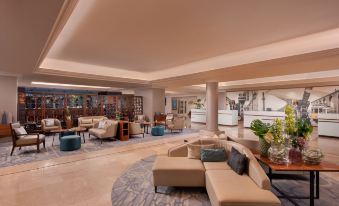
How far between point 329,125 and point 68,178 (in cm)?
1059

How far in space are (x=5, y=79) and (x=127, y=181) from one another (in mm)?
7103

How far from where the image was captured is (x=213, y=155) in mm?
3451

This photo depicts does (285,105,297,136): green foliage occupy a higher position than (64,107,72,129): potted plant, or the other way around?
(285,105,297,136): green foliage

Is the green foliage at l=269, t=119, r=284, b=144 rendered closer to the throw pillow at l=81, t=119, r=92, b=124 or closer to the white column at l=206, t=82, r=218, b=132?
the white column at l=206, t=82, r=218, b=132

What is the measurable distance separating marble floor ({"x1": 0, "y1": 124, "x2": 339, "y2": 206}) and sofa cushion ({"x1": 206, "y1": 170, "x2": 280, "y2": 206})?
1708 mm

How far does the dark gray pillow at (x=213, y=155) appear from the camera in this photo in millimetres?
3434

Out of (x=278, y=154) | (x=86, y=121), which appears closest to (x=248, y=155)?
(x=278, y=154)

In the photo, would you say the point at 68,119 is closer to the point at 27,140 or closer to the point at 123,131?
the point at 123,131

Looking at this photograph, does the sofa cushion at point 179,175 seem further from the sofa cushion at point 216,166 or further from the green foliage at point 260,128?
the green foliage at point 260,128

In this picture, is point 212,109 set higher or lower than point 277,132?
higher

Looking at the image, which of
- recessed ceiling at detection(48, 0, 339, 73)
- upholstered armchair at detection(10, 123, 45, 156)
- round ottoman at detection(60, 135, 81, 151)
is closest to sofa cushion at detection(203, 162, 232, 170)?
recessed ceiling at detection(48, 0, 339, 73)

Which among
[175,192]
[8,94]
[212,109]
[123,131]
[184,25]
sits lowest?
[175,192]

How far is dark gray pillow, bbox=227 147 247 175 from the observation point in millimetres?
2836

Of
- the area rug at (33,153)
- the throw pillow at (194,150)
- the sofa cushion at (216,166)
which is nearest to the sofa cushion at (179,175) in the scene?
the sofa cushion at (216,166)
